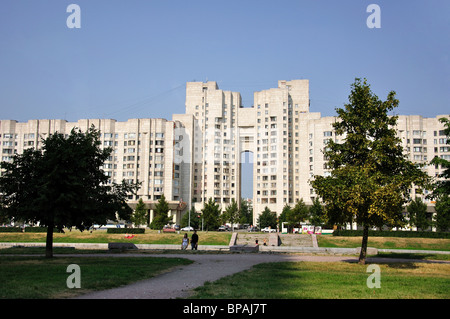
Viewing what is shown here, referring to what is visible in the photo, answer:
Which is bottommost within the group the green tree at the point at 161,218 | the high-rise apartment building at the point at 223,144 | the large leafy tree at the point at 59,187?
the green tree at the point at 161,218

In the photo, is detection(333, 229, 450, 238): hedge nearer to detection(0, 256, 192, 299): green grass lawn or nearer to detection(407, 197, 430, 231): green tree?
detection(407, 197, 430, 231): green tree

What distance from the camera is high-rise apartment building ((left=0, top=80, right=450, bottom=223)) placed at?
116688 millimetres

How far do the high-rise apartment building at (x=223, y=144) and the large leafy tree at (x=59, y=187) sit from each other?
3282 inches

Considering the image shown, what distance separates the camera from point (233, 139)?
13838 cm

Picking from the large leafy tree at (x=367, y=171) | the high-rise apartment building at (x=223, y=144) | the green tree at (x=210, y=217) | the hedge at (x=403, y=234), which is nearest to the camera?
the large leafy tree at (x=367, y=171)

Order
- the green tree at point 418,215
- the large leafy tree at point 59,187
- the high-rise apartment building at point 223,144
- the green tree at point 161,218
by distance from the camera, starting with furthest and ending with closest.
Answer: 1. the high-rise apartment building at point 223,144
2. the green tree at point 418,215
3. the green tree at point 161,218
4. the large leafy tree at point 59,187

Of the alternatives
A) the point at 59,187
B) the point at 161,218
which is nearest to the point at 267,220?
the point at 161,218

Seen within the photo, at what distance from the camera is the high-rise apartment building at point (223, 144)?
117 m

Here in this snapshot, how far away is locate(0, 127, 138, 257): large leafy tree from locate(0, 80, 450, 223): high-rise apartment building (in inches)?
3282

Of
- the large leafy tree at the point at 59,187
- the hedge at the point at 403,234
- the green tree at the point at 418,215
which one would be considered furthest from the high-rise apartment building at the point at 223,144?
the large leafy tree at the point at 59,187

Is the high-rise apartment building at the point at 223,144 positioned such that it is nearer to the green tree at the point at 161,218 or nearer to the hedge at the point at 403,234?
the green tree at the point at 161,218

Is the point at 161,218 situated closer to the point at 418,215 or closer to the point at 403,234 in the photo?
the point at 403,234

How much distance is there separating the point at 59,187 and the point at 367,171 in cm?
1960

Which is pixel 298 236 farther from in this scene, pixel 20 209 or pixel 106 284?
pixel 106 284
